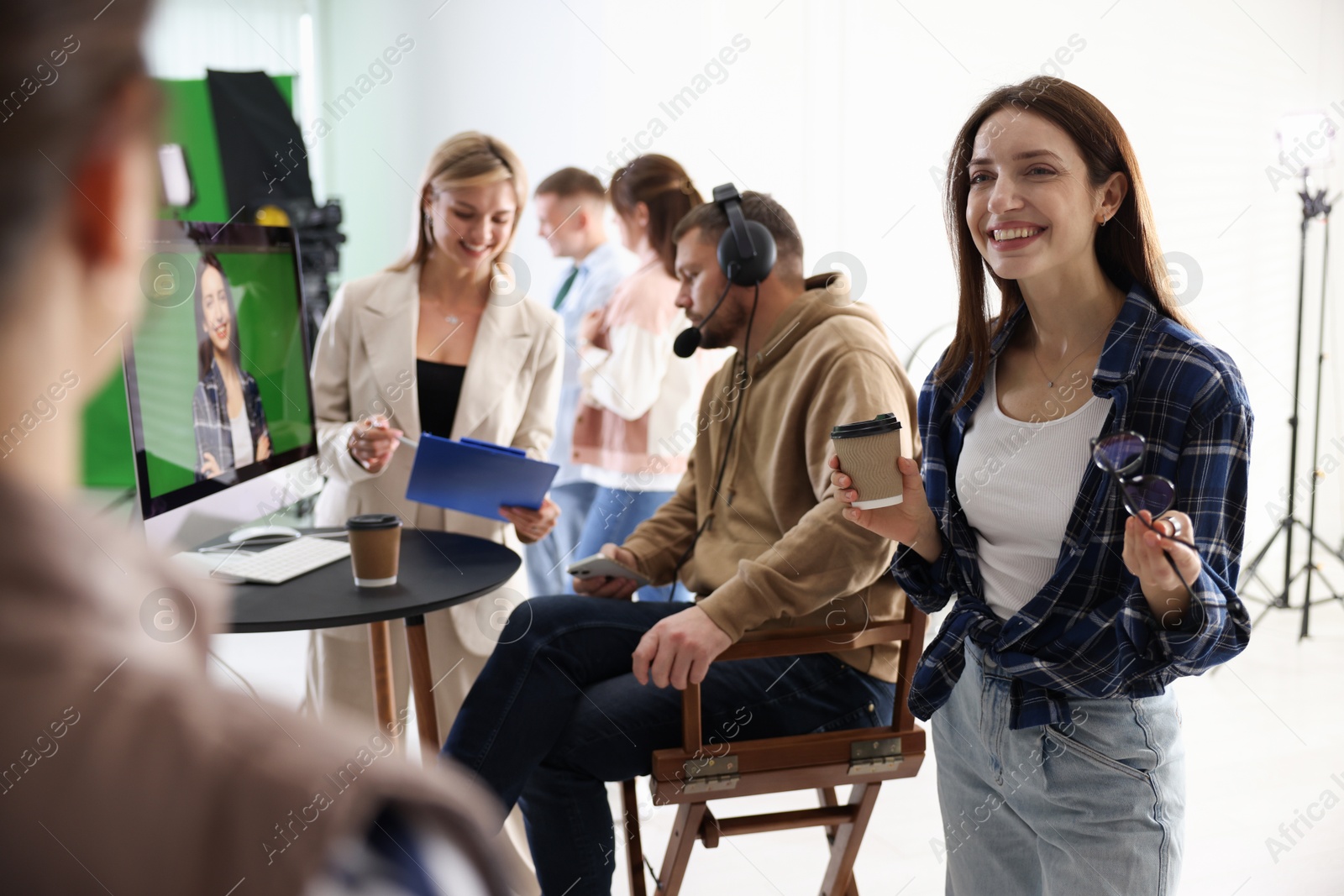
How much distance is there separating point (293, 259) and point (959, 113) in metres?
3.10

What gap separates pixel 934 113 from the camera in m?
4.19

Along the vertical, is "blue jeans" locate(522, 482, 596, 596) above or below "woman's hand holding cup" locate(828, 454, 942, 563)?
below

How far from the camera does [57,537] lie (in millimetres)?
207

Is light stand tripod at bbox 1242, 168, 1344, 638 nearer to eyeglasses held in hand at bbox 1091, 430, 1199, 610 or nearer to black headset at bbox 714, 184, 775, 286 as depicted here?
black headset at bbox 714, 184, 775, 286

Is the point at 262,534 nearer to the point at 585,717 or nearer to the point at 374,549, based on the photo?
the point at 374,549

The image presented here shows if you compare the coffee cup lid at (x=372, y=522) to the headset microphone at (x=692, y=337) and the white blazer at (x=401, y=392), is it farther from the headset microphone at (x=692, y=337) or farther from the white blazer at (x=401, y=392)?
the headset microphone at (x=692, y=337)

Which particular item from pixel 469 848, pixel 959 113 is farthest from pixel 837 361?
pixel 959 113

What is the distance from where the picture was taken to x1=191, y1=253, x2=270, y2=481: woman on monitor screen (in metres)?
1.60

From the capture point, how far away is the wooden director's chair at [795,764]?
159 centimetres

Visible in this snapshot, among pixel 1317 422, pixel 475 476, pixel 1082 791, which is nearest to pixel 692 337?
pixel 475 476

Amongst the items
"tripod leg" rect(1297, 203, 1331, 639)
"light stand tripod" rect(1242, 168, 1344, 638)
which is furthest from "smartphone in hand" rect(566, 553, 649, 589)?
"tripod leg" rect(1297, 203, 1331, 639)

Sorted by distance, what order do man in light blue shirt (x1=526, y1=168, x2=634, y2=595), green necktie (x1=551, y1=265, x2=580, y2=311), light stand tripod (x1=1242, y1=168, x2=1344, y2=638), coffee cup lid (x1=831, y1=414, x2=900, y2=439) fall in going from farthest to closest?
light stand tripod (x1=1242, y1=168, x2=1344, y2=638) < green necktie (x1=551, y1=265, x2=580, y2=311) < man in light blue shirt (x1=526, y1=168, x2=634, y2=595) < coffee cup lid (x1=831, y1=414, x2=900, y2=439)

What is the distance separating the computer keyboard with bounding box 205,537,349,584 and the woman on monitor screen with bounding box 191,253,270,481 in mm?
181

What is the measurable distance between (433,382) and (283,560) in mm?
592
